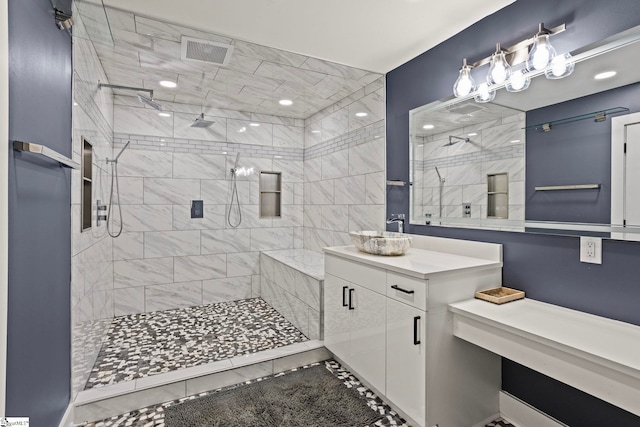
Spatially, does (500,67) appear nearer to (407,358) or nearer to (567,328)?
(567,328)

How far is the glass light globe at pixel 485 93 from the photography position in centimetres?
212

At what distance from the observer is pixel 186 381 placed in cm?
226

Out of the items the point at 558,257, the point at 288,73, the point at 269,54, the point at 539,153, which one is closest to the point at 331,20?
the point at 269,54

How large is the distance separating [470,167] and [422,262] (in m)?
0.76

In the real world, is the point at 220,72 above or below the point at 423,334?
above

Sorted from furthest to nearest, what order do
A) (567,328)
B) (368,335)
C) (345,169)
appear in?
(345,169), (368,335), (567,328)

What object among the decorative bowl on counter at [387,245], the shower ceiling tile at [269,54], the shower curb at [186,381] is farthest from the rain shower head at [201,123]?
the shower curb at [186,381]

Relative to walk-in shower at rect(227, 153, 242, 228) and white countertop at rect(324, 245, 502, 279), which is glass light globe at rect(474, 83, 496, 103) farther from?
walk-in shower at rect(227, 153, 242, 228)

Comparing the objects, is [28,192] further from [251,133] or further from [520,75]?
[251,133]

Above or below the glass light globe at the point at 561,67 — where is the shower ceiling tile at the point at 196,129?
above

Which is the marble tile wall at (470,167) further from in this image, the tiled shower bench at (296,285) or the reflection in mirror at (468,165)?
the tiled shower bench at (296,285)

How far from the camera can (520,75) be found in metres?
1.92

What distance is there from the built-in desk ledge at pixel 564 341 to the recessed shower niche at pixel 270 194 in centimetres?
315

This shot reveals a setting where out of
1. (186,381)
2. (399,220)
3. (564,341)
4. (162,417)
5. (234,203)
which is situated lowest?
(162,417)
